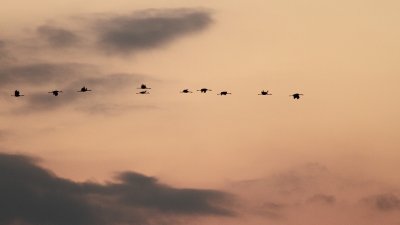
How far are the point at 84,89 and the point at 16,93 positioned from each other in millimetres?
16185

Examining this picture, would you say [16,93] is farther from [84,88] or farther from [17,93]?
[84,88]

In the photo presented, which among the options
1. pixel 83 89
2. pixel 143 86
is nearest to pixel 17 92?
pixel 83 89

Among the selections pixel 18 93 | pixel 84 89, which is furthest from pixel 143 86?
pixel 18 93

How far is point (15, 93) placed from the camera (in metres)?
200

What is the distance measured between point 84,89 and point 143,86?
14570 millimetres

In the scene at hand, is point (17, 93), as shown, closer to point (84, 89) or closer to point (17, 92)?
point (17, 92)

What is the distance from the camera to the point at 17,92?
199375 millimetres

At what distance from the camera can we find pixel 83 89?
654 ft

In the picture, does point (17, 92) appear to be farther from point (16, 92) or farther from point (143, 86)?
point (143, 86)

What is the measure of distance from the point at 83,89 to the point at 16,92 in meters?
16.0

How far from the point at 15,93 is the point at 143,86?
30.9 metres

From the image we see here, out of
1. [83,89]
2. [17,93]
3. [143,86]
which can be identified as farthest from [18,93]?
[143,86]

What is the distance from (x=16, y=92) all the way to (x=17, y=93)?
77cm

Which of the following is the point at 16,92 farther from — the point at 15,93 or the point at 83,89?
the point at 83,89
